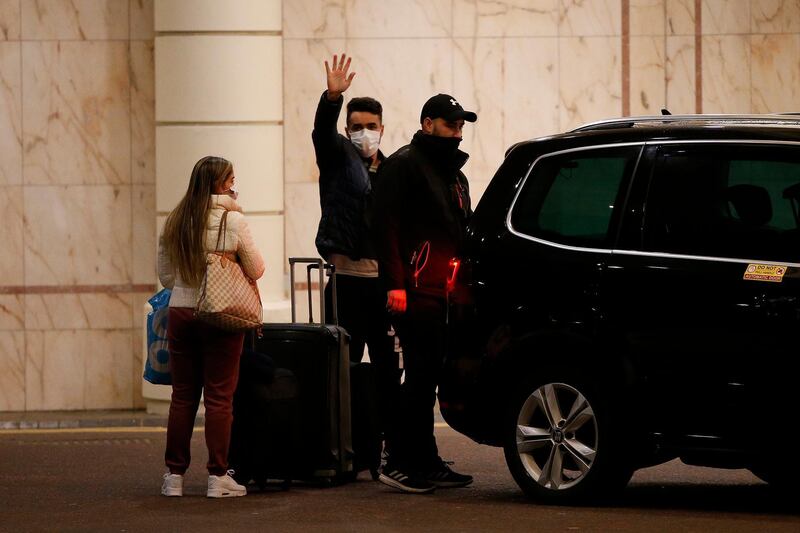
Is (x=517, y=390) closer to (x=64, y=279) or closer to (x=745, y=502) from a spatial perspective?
(x=745, y=502)

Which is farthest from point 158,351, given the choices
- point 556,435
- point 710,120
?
point 710,120

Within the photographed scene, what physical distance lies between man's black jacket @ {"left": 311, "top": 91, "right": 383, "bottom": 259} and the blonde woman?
98cm

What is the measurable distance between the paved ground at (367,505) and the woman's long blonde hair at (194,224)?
120cm

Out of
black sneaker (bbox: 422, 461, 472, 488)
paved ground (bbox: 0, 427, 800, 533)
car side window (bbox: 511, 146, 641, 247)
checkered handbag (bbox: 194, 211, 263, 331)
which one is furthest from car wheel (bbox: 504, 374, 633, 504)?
checkered handbag (bbox: 194, 211, 263, 331)

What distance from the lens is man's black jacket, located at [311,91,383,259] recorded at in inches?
400

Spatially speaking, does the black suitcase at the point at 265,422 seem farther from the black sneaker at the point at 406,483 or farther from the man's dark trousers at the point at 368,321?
the man's dark trousers at the point at 368,321

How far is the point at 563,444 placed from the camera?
852 cm

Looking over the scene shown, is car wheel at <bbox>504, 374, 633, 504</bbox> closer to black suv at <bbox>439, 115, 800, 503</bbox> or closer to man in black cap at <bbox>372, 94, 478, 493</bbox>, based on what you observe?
black suv at <bbox>439, 115, 800, 503</bbox>

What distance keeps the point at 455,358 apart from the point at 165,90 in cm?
554

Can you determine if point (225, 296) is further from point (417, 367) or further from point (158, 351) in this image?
point (417, 367)

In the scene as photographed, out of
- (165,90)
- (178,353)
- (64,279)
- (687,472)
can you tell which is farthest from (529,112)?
(178,353)

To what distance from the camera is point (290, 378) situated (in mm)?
9438

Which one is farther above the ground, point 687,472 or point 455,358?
point 455,358

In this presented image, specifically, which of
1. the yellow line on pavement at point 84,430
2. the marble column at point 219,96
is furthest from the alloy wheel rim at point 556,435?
the marble column at point 219,96
